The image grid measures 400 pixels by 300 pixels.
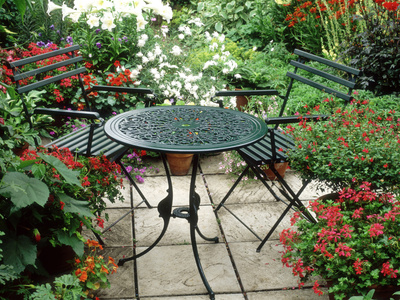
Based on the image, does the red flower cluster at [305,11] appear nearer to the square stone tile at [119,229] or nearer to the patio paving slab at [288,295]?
the square stone tile at [119,229]

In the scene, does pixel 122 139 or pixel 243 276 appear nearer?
pixel 122 139

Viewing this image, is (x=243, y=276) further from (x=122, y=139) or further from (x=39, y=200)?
(x=39, y=200)

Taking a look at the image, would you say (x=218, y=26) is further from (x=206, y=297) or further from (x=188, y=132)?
(x=206, y=297)

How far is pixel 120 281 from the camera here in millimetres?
2605

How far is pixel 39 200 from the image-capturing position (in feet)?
6.10

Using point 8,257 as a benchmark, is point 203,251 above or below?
below

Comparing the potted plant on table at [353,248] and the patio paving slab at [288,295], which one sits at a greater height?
the potted plant on table at [353,248]

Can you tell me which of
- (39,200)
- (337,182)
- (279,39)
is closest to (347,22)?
(279,39)

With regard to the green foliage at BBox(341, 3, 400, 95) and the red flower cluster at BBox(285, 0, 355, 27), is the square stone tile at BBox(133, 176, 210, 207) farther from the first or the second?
the red flower cluster at BBox(285, 0, 355, 27)

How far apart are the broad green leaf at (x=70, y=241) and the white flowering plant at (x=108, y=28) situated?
2671 mm

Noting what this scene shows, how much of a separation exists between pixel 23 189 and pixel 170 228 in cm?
156

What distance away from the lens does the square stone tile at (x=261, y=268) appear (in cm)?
260

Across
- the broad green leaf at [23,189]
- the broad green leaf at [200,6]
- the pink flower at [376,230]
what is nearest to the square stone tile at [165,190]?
the broad green leaf at [23,189]

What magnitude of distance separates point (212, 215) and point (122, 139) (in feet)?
4.29
